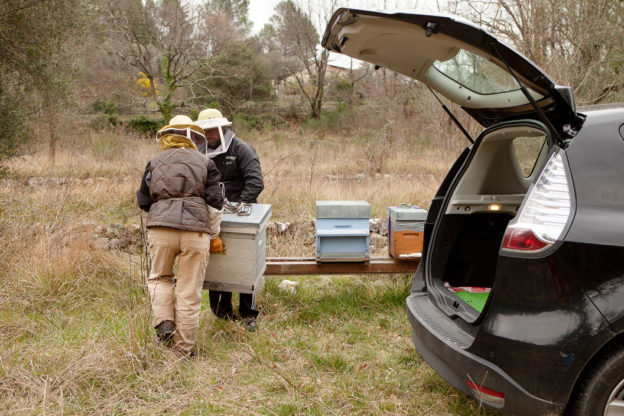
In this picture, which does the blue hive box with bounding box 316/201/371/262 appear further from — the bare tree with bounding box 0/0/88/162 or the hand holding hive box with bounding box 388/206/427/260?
the bare tree with bounding box 0/0/88/162

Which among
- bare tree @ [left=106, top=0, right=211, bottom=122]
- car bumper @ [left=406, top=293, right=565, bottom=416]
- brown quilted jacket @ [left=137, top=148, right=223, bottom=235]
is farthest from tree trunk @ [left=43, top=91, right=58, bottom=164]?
car bumper @ [left=406, top=293, right=565, bottom=416]

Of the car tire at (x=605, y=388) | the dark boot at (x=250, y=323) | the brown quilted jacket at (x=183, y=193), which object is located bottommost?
the dark boot at (x=250, y=323)

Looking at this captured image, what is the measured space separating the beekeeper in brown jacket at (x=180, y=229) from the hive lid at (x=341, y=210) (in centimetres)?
102

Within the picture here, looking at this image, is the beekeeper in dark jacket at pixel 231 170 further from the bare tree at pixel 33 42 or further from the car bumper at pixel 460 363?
the bare tree at pixel 33 42

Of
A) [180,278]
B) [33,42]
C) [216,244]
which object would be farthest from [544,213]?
[33,42]

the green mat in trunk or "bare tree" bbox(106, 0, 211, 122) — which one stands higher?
"bare tree" bbox(106, 0, 211, 122)

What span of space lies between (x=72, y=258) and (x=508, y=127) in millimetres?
4500

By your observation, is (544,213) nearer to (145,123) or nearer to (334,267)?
(334,267)

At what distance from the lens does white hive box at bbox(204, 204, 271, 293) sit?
3.84 m

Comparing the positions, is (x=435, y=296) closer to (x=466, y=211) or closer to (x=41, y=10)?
(x=466, y=211)

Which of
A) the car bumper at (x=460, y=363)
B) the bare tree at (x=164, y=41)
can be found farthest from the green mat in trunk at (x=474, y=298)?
the bare tree at (x=164, y=41)

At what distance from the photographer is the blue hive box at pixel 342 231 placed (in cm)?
436

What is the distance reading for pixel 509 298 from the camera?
7.54ft

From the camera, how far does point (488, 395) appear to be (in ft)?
7.64
